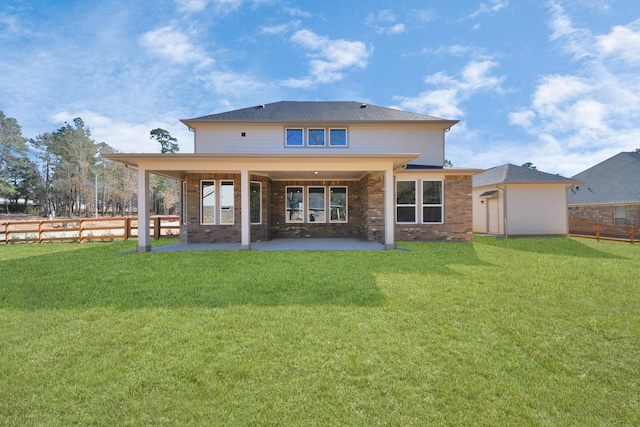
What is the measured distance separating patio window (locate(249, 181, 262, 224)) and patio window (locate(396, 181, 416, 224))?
573 centimetres

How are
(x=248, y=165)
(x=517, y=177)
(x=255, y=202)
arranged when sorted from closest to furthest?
(x=248, y=165) → (x=255, y=202) → (x=517, y=177)

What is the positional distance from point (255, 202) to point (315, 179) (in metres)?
3.07

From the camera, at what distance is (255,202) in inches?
452

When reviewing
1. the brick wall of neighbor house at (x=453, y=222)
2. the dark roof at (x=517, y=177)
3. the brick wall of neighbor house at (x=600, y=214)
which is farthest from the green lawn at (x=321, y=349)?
the brick wall of neighbor house at (x=600, y=214)

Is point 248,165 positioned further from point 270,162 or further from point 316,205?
point 316,205

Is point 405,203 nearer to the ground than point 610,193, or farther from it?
nearer to the ground

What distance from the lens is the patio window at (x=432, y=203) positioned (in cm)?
1179

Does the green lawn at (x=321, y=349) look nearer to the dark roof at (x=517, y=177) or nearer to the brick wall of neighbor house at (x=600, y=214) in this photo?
the dark roof at (x=517, y=177)

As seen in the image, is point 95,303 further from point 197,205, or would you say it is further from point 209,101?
point 209,101

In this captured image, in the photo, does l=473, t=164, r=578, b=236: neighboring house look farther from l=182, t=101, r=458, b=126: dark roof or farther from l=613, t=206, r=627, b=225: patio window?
l=182, t=101, r=458, b=126: dark roof

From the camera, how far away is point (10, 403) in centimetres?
223

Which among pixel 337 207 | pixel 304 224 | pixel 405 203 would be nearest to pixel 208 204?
pixel 304 224

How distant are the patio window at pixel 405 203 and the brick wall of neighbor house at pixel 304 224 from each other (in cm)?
199

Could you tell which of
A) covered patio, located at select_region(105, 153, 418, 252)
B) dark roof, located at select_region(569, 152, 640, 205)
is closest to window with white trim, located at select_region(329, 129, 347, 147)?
covered patio, located at select_region(105, 153, 418, 252)
